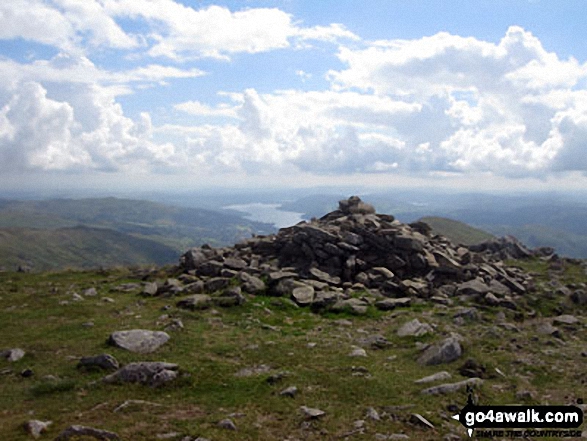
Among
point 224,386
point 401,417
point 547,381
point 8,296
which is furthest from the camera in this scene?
point 8,296

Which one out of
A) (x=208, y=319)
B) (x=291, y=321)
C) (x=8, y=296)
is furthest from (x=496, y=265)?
(x=8, y=296)

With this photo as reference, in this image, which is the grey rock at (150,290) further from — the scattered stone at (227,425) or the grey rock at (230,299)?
the scattered stone at (227,425)

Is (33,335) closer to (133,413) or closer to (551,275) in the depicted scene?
(133,413)

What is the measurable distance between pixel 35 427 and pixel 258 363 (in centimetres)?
974

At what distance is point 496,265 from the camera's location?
45250 mm

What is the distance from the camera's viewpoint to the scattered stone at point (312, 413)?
47.1ft

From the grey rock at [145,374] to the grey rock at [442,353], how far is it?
39.3ft

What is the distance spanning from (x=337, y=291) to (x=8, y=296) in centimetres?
2717

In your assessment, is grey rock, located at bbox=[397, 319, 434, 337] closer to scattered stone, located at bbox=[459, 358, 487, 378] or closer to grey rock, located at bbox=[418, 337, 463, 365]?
grey rock, located at bbox=[418, 337, 463, 365]

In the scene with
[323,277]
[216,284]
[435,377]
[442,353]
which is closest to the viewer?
[435,377]

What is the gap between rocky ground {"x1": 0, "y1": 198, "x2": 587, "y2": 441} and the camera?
47.2 feet

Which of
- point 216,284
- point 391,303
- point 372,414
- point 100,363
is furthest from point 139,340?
point 391,303

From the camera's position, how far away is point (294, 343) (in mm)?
23297

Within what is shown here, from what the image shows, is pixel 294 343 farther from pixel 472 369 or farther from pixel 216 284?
pixel 216 284
